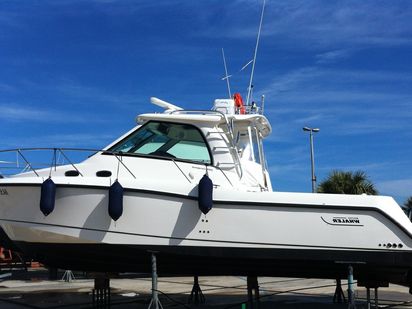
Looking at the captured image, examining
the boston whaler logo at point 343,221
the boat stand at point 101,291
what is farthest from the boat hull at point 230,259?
the boat stand at point 101,291

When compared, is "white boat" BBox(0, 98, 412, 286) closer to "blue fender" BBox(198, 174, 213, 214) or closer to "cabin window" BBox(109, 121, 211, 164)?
"blue fender" BBox(198, 174, 213, 214)

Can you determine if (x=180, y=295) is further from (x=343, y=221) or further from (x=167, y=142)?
(x=343, y=221)

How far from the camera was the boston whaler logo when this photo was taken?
663 centimetres

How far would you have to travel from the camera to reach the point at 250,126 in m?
8.34

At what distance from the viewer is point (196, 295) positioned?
1041cm

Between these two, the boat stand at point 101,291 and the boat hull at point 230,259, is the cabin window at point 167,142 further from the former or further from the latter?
the boat stand at point 101,291

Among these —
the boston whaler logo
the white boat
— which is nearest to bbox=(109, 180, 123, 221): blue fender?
the white boat

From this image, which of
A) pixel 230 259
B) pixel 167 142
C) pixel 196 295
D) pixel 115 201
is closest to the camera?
pixel 115 201

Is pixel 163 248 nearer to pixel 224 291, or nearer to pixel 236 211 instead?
pixel 236 211

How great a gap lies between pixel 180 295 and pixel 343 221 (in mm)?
6577

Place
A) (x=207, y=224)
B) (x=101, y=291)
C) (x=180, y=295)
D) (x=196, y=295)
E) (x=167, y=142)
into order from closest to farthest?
(x=207, y=224), (x=167, y=142), (x=101, y=291), (x=196, y=295), (x=180, y=295)

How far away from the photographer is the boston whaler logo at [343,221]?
21.8 ft

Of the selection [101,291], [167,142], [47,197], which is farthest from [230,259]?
[101,291]

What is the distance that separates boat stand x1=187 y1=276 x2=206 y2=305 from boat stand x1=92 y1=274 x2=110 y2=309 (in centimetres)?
195
